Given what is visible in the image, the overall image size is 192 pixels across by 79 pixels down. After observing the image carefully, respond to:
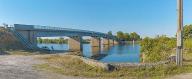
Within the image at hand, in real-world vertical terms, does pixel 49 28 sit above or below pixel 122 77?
above

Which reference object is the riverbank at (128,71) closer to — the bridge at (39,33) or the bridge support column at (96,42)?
the bridge at (39,33)

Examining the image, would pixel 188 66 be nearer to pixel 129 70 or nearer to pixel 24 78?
pixel 129 70

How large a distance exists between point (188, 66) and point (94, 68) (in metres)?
5.88

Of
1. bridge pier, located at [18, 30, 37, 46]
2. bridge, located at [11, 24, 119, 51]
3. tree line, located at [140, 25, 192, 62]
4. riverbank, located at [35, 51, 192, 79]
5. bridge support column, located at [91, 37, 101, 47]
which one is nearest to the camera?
riverbank, located at [35, 51, 192, 79]

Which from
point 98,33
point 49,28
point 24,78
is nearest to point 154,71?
point 24,78

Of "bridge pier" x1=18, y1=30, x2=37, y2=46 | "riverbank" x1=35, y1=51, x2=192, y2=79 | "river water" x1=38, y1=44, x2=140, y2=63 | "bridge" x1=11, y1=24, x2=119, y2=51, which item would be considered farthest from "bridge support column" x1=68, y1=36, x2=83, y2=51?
"riverbank" x1=35, y1=51, x2=192, y2=79

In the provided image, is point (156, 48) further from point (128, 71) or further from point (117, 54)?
point (117, 54)

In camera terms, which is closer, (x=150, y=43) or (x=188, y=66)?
(x=188, y=66)

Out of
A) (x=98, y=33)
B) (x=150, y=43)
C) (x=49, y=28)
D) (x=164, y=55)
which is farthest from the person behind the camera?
(x=98, y=33)

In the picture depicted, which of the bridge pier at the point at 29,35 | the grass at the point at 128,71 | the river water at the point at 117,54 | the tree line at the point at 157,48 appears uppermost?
the bridge pier at the point at 29,35

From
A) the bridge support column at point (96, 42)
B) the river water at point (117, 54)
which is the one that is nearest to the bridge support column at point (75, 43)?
the river water at point (117, 54)

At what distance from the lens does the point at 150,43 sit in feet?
95.9

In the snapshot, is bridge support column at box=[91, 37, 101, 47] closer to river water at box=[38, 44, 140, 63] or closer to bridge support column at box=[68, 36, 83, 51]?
bridge support column at box=[68, 36, 83, 51]

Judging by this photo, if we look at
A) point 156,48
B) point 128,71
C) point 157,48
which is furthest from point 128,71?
point 156,48
